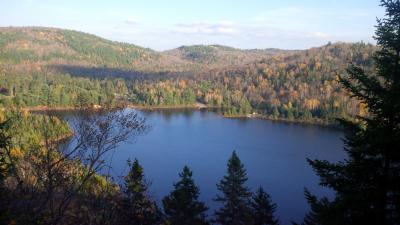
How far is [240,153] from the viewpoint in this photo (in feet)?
104

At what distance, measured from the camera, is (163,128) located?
42.9 meters

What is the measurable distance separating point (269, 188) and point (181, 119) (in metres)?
30.0

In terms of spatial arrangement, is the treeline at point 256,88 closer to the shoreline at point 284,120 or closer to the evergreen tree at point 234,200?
the shoreline at point 284,120

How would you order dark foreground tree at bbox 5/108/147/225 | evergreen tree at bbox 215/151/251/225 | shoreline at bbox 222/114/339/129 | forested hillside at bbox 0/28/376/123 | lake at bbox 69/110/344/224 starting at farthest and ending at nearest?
forested hillside at bbox 0/28/376/123 → shoreline at bbox 222/114/339/129 → lake at bbox 69/110/344/224 → evergreen tree at bbox 215/151/251/225 → dark foreground tree at bbox 5/108/147/225

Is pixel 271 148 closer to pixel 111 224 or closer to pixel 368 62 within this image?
pixel 111 224

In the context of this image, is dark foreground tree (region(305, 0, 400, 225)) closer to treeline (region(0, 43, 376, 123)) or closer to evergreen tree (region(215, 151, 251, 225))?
evergreen tree (region(215, 151, 251, 225))

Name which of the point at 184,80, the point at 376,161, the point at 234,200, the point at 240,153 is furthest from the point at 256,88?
the point at 376,161

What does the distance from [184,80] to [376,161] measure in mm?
79026

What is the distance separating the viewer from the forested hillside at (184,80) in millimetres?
53969

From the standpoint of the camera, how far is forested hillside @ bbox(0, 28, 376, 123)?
5397 cm

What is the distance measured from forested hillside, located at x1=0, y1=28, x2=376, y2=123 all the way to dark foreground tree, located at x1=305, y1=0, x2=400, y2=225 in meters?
26.5

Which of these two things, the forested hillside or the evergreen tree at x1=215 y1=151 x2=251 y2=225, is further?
the forested hillside

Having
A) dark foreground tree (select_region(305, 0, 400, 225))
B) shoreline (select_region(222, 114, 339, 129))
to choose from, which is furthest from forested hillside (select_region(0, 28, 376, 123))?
dark foreground tree (select_region(305, 0, 400, 225))

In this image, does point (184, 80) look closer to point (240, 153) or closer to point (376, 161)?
point (240, 153)
